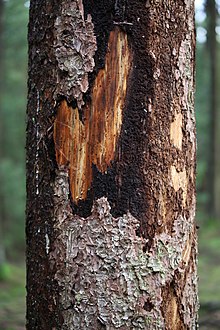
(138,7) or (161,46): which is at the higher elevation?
(138,7)

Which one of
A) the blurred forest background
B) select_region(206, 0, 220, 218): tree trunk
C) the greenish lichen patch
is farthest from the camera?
select_region(206, 0, 220, 218): tree trunk

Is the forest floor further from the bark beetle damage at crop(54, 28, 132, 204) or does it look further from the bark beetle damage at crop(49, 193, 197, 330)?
the bark beetle damage at crop(54, 28, 132, 204)

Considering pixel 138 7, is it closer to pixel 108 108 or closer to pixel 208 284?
pixel 108 108

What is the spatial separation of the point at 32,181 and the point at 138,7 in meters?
0.78

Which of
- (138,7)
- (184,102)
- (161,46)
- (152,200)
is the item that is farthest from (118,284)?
(138,7)

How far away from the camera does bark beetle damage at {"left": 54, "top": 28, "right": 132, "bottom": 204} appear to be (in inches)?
72.6

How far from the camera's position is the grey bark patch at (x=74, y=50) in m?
1.86

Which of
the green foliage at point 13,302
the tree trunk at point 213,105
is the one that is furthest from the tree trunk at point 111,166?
the tree trunk at point 213,105

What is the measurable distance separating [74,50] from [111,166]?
451 millimetres

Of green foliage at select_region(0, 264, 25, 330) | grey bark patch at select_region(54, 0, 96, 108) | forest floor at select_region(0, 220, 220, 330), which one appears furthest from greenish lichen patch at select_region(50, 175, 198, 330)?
green foliage at select_region(0, 264, 25, 330)

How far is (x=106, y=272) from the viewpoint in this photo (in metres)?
1.82

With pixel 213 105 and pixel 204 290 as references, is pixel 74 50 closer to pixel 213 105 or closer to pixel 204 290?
pixel 204 290

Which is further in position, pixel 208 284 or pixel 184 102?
pixel 208 284

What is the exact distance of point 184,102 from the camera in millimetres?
1971
